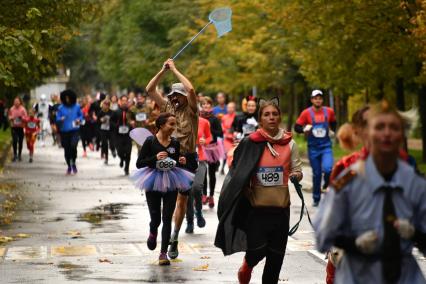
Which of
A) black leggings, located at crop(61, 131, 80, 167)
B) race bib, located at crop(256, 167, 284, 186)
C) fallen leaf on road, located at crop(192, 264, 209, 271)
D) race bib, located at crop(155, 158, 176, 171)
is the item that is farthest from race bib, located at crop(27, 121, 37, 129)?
race bib, located at crop(256, 167, 284, 186)

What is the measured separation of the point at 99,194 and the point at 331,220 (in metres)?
17.3

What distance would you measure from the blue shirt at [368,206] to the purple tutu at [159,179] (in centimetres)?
677

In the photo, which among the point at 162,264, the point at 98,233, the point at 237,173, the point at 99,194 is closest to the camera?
the point at 237,173

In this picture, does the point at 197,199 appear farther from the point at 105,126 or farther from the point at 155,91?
the point at 105,126

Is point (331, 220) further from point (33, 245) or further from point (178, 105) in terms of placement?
point (33, 245)

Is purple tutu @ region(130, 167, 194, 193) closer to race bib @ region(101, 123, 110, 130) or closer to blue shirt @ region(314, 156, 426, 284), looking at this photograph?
blue shirt @ region(314, 156, 426, 284)

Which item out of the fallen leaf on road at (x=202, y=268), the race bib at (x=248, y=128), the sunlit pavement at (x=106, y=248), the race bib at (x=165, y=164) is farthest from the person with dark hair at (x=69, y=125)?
the fallen leaf on road at (x=202, y=268)

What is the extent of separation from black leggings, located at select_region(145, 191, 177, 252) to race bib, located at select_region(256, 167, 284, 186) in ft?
10.3

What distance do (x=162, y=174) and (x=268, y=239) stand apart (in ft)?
11.2

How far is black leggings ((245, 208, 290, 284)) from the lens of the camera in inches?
399

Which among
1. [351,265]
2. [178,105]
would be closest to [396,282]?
[351,265]

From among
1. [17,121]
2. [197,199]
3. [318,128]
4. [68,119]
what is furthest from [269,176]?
[17,121]

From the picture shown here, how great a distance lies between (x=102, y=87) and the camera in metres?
150

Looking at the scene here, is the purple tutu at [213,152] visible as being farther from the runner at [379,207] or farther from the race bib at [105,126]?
the race bib at [105,126]
